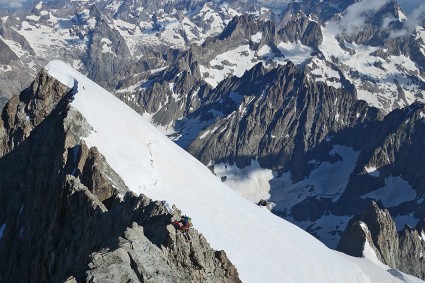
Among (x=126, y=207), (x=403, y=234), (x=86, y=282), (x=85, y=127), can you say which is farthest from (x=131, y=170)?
(x=403, y=234)

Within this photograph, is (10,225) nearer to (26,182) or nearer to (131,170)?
(26,182)

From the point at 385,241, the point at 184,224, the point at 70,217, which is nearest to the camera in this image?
the point at 184,224

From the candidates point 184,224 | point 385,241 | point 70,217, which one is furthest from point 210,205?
point 385,241

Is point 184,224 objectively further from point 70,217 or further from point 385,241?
point 385,241

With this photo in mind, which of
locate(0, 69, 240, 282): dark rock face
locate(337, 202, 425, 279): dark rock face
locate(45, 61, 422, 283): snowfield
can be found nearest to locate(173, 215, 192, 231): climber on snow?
locate(0, 69, 240, 282): dark rock face

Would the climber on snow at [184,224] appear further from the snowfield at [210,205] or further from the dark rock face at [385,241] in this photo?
the dark rock face at [385,241]

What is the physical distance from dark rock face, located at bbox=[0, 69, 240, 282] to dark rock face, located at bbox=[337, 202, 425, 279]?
83.9m

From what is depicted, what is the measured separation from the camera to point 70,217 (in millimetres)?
66938

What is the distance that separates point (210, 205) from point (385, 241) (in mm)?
100023

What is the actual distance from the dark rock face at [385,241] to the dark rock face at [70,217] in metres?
83.9

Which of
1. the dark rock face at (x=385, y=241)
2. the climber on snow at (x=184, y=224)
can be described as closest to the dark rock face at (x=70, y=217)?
the climber on snow at (x=184, y=224)

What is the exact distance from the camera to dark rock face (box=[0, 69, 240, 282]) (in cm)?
4231

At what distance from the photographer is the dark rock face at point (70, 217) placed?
42312 millimetres

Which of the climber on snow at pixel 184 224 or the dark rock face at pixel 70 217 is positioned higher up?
the climber on snow at pixel 184 224
